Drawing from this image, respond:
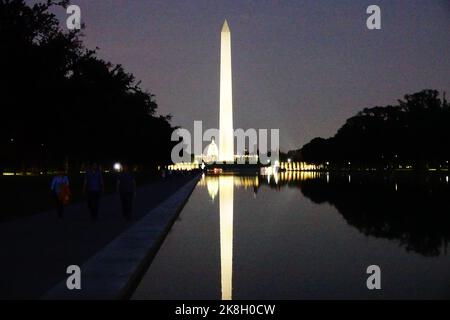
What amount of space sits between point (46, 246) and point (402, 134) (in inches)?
3760

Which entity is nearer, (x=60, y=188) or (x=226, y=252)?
(x=226, y=252)

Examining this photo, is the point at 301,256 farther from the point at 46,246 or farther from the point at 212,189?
the point at 212,189

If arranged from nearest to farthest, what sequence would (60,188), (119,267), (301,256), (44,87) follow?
(119,267)
(301,256)
(60,188)
(44,87)

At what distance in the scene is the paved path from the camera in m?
8.65

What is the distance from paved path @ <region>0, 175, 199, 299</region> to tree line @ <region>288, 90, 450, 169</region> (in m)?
81.2

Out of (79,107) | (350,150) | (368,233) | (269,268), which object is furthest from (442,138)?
(269,268)

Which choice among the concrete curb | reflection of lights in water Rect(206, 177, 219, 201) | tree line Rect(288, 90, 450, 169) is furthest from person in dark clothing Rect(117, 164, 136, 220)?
tree line Rect(288, 90, 450, 169)

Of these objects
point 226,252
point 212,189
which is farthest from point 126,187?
point 212,189

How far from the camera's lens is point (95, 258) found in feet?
34.6

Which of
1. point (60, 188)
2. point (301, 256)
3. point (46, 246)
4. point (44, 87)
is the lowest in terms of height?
point (301, 256)

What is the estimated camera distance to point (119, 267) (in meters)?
9.59
